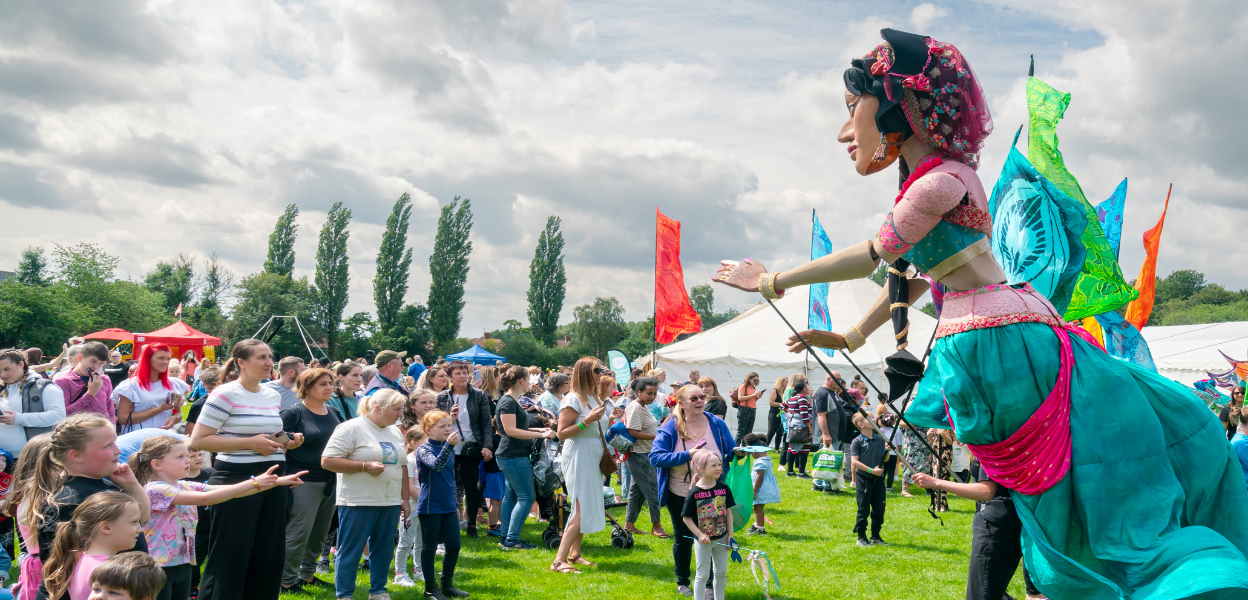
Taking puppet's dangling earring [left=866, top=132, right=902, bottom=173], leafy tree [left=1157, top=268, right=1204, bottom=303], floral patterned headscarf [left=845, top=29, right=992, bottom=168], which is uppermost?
leafy tree [left=1157, top=268, right=1204, bottom=303]

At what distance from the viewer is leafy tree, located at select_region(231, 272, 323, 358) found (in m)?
50.1

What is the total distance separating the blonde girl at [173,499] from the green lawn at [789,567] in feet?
7.38

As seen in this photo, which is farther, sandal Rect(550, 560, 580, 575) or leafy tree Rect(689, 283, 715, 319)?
leafy tree Rect(689, 283, 715, 319)

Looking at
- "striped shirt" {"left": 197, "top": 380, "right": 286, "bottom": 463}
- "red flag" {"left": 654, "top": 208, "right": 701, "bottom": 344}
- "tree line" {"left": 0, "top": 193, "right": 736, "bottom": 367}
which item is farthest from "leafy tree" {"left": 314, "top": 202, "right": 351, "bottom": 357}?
"striped shirt" {"left": 197, "top": 380, "right": 286, "bottom": 463}

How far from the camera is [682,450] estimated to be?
23.5 feet

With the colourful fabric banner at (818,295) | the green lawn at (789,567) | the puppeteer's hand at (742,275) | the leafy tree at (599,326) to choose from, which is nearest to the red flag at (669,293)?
the colourful fabric banner at (818,295)

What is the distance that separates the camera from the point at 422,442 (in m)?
7.40

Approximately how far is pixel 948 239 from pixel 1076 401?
584 mm

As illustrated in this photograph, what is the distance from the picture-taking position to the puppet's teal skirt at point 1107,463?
234 centimetres

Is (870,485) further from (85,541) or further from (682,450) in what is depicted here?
(85,541)

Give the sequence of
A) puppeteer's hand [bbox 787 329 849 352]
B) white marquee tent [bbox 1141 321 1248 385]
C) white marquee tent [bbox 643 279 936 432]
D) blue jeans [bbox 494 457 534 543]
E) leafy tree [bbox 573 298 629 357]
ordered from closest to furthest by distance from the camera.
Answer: puppeteer's hand [bbox 787 329 849 352], blue jeans [bbox 494 457 534 543], white marquee tent [bbox 643 279 936 432], white marquee tent [bbox 1141 321 1248 385], leafy tree [bbox 573 298 629 357]

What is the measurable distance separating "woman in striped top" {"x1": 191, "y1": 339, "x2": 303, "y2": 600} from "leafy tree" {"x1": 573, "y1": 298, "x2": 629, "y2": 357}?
63.9m

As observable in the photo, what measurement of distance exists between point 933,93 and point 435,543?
540cm

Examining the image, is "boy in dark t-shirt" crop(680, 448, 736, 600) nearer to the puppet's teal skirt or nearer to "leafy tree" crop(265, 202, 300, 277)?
the puppet's teal skirt
